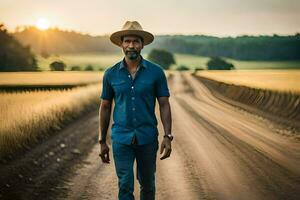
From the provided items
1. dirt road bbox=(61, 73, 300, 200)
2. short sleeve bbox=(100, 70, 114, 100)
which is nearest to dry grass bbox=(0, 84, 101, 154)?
dirt road bbox=(61, 73, 300, 200)

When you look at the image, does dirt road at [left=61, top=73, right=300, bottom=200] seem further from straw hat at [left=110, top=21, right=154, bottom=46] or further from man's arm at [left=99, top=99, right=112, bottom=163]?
straw hat at [left=110, top=21, right=154, bottom=46]

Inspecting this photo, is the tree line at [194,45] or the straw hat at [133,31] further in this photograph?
the tree line at [194,45]

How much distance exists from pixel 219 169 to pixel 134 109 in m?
4.48

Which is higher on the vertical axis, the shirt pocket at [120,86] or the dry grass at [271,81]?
the shirt pocket at [120,86]

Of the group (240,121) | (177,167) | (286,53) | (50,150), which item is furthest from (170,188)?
(286,53)

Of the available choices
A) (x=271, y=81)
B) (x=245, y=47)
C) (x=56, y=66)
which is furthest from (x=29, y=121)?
(x=245, y=47)

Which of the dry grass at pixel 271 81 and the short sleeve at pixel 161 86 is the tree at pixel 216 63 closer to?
the dry grass at pixel 271 81

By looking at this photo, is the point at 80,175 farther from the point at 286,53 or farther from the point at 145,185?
the point at 286,53

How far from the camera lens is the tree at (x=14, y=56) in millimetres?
42250

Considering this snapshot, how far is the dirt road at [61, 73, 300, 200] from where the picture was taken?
759 cm

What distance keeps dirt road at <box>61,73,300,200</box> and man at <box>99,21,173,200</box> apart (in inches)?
84.5

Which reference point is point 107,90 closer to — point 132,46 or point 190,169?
point 132,46

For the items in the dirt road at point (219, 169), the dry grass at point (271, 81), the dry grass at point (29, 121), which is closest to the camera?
the dirt road at point (219, 169)

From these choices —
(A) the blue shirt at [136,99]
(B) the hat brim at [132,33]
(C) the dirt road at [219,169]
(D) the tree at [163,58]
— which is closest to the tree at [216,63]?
(D) the tree at [163,58]
